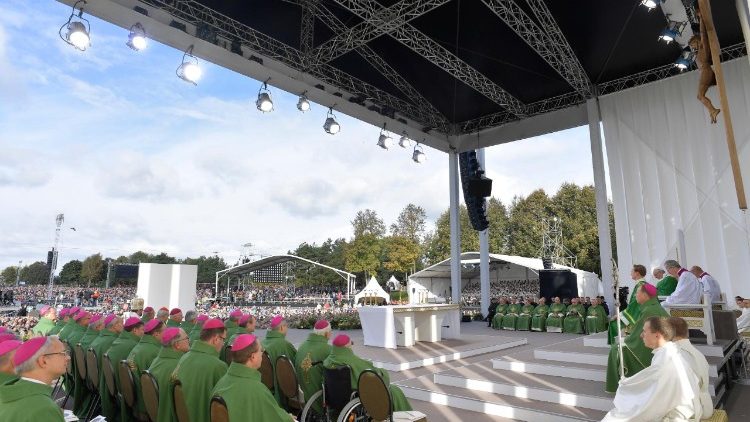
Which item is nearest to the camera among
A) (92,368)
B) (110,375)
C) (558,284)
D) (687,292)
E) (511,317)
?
(110,375)

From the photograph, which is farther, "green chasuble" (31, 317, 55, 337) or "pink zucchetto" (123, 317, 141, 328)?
"green chasuble" (31, 317, 55, 337)

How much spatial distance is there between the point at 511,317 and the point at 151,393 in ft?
44.8

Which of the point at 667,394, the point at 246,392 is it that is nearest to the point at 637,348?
the point at 667,394

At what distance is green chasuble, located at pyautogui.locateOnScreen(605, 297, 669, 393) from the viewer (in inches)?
199

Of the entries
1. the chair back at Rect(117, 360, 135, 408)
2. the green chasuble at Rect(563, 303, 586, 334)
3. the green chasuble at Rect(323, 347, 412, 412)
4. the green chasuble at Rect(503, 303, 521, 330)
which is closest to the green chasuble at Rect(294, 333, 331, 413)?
the green chasuble at Rect(323, 347, 412, 412)

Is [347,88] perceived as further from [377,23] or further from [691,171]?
[691,171]

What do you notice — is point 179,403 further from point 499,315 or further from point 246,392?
point 499,315

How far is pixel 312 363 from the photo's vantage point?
4535mm

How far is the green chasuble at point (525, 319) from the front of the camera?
1500cm

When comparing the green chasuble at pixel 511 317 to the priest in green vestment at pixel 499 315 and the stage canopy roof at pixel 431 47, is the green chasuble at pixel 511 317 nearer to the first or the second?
the priest in green vestment at pixel 499 315

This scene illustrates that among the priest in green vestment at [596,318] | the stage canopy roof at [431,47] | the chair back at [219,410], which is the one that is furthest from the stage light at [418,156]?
the chair back at [219,410]

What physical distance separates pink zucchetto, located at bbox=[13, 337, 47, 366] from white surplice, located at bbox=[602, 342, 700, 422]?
3954mm

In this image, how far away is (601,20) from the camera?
10695 mm

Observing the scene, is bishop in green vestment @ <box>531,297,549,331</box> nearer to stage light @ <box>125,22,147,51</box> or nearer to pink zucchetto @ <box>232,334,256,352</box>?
stage light @ <box>125,22,147,51</box>
